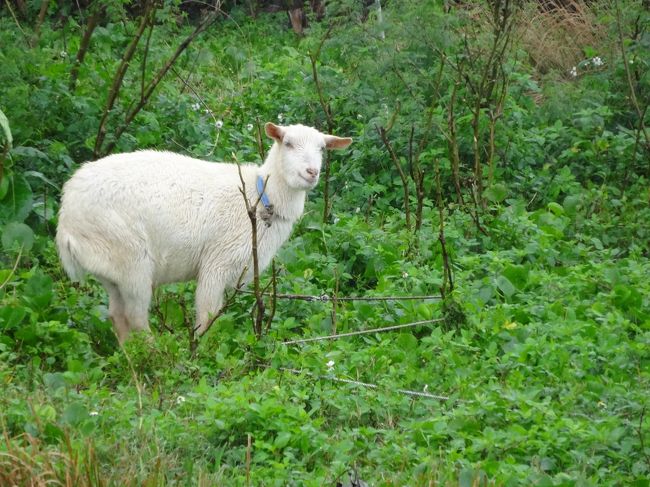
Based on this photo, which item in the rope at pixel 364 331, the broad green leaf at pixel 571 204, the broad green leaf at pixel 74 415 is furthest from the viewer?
the broad green leaf at pixel 571 204

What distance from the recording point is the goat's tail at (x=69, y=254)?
24.3 ft

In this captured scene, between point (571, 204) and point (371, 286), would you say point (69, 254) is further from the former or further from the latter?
point (571, 204)

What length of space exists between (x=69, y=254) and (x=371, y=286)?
250 centimetres

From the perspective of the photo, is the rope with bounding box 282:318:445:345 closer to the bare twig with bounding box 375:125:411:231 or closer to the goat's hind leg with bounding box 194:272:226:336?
the goat's hind leg with bounding box 194:272:226:336

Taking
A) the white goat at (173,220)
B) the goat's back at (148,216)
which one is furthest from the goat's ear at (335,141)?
the goat's back at (148,216)

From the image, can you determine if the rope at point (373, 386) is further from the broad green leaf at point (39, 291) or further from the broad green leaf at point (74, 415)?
the broad green leaf at point (39, 291)

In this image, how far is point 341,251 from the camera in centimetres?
910

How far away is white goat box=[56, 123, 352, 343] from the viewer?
24.5 feet

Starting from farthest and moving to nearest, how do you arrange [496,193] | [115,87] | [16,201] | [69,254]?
[496,193], [115,87], [16,201], [69,254]

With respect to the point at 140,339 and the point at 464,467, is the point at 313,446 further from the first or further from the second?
the point at 140,339

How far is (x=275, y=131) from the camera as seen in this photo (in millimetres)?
8289

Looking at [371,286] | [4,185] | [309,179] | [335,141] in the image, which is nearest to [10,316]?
[4,185]

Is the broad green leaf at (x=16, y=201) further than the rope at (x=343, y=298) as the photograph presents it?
Yes

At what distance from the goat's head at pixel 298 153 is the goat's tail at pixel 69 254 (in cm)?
165
